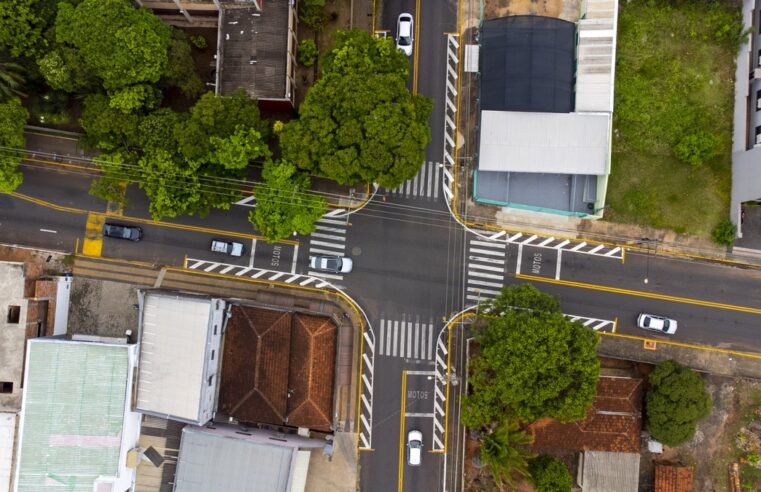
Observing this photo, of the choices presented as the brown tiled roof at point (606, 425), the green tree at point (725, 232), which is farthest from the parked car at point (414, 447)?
the green tree at point (725, 232)

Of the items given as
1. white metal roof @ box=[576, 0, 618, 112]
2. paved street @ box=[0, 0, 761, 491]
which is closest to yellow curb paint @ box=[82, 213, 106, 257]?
paved street @ box=[0, 0, 761, 491]

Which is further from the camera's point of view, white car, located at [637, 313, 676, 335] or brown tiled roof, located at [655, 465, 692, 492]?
white car, located at [637, 313, 676, 335]

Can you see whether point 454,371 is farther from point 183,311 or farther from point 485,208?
point 183,311

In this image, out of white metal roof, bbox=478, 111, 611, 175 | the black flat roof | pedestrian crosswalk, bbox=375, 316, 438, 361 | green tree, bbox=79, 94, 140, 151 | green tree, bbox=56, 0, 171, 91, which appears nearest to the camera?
green tree, bbox=56, 0, 171, 91

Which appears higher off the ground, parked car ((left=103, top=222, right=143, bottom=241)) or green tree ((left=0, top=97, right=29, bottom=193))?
green tree ((left=0, top=97, right=29, bottom=193))

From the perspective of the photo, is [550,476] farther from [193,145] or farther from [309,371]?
[193,145]

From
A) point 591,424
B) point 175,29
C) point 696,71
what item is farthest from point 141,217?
point 696,71

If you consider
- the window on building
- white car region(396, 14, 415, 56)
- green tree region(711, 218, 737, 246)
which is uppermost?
white car region(396, 14, 415, 56)

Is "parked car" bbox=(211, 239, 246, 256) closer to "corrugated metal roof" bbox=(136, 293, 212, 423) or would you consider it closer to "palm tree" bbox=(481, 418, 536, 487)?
"corrugated metal roof" bbox=(136, 293, 212, 423)
